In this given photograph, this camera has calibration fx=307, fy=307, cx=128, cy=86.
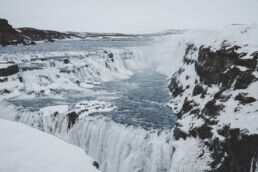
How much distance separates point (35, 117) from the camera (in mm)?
18922

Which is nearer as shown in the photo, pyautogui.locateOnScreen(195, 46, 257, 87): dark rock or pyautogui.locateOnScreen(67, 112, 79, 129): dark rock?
pyautogui.locateOnScreen(195, 46, 257, 87): dark rock

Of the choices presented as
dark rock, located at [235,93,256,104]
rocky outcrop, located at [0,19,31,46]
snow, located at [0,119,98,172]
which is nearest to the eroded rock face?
dark rock, located at [235,93,256,104]

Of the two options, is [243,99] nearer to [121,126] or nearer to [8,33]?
[121,126]

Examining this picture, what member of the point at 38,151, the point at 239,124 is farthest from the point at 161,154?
the point at 38,151

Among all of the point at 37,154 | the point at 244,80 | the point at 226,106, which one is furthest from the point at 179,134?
the point at 37,154

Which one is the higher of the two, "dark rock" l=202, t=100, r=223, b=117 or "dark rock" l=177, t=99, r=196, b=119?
"dark rock" l=202, t=100, r=223, b=117

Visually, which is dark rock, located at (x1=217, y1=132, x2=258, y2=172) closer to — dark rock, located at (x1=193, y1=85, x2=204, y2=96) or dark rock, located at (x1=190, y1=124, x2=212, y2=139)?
dark rock, located at (x1=190, y1=124, x2=212, y2=139)

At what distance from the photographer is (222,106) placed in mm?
13500

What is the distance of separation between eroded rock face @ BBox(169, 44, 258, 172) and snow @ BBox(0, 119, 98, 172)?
550 centimetres

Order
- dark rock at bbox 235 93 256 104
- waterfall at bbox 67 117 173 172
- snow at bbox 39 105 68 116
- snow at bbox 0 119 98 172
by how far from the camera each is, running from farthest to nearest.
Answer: snow at bbox 39 105 68 116, waterfall at bbox 67 117 173 172, dark rock at bbox 235 93 256 104, snow at bbox 0 119 98 172

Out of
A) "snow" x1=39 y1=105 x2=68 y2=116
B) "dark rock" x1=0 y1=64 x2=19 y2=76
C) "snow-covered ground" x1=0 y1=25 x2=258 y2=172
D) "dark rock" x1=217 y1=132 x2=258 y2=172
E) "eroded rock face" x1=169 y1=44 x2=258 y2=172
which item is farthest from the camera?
"dark rock" x1=0 y1=64 x2=19 y2=76

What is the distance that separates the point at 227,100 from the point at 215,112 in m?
0.75

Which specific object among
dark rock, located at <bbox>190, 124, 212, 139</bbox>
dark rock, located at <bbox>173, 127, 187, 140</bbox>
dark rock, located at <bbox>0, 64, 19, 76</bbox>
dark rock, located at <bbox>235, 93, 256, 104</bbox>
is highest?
dark rock, located at <bbox>235, 93, 256, 104</bbox>

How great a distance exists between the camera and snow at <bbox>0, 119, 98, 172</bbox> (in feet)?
22.2
